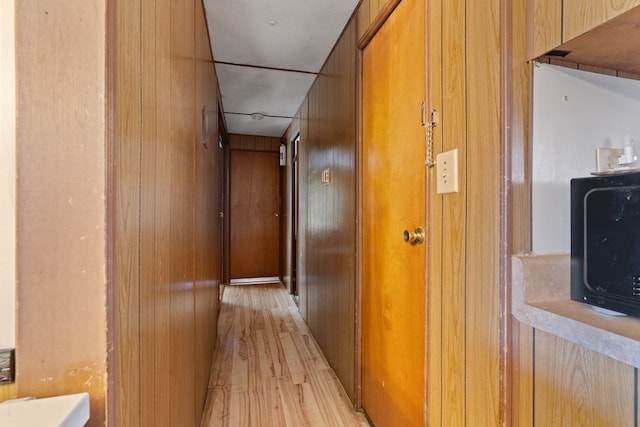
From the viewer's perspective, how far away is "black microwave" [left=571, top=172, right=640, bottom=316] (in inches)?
21.6

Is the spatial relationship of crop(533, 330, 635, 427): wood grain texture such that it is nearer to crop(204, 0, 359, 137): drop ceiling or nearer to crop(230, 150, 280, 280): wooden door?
crop(204, 0, 359, 137): drop ceiling

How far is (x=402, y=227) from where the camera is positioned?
4.41ft

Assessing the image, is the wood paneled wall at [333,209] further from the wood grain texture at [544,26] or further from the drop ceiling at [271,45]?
the wood grain texture at [544,26]

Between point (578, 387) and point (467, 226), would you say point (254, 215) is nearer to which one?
point (467, 226)

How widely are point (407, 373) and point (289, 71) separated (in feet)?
7.59

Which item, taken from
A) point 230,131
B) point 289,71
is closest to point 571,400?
point 289,71

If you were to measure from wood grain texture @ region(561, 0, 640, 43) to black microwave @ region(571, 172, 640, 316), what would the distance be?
297mm

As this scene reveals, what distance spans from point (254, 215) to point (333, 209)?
2916 mm

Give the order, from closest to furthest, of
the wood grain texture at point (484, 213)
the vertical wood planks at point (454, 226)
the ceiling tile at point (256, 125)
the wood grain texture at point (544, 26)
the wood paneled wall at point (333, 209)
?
the wood grain texture at point (544, 26), the wood grain texture at point (484, 213), the vertical wood planks at point (454, 226), the wood paneled wall at point (333, 209), the ceiling tile at point (256, 125)

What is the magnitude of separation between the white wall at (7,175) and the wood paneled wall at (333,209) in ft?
4.92

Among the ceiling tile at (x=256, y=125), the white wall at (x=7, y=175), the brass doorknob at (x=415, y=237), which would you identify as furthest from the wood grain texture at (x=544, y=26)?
the ceiling tile at (x=256, y=125)

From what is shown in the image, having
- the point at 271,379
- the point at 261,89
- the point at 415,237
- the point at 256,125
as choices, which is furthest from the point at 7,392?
the point at 256,125

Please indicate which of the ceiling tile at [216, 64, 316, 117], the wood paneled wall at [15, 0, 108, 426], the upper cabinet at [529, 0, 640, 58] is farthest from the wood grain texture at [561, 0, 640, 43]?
the ceiling tile at [216, 64, 316, 117]

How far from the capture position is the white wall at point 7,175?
49 cm
